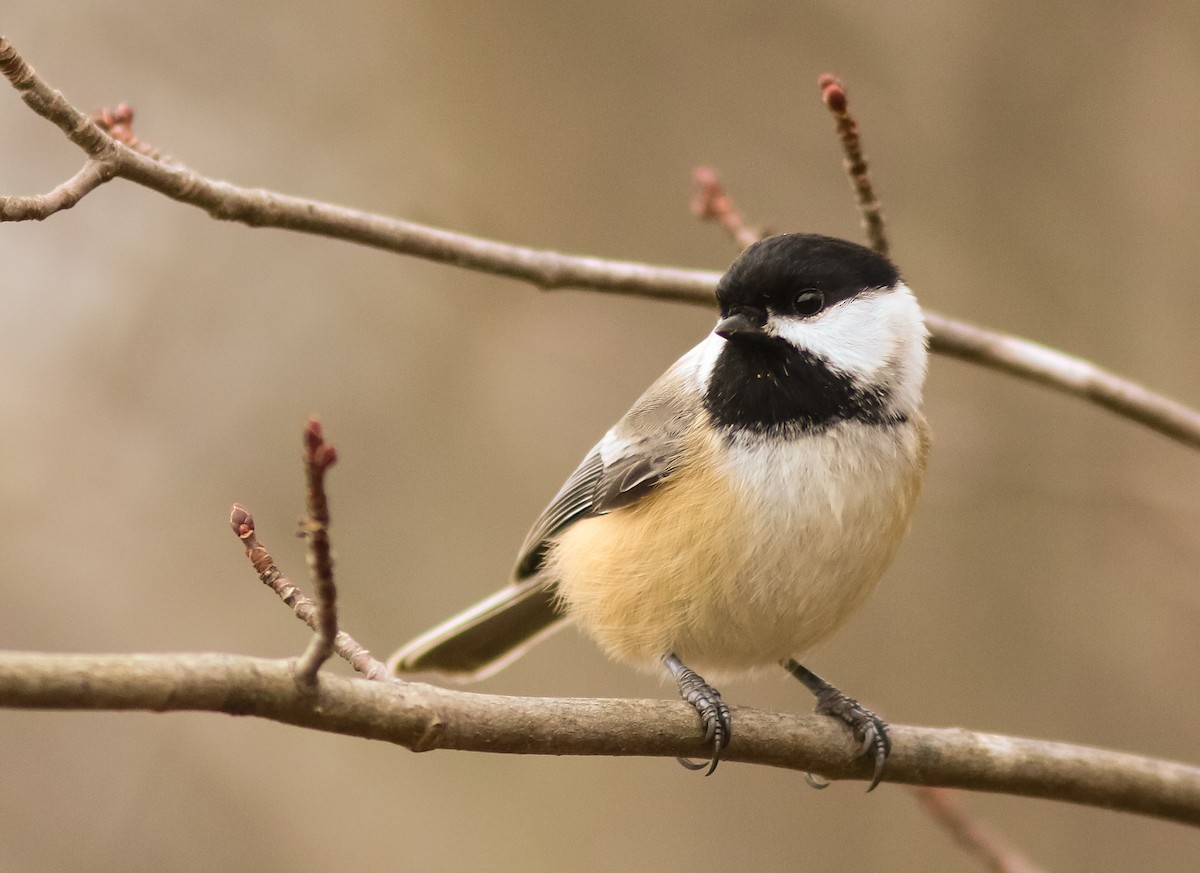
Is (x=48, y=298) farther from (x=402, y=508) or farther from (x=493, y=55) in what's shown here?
(x=493, y=55)

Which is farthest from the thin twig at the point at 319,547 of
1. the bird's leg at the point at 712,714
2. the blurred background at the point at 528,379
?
the blurred background at the point at 528,379

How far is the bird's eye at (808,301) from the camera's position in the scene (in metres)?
2.40

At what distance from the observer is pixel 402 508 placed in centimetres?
466

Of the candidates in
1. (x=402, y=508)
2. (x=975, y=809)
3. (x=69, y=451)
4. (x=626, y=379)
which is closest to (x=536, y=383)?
(x=626, y=379)

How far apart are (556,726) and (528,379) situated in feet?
10.1

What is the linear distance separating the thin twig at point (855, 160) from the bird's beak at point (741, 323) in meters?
0.34

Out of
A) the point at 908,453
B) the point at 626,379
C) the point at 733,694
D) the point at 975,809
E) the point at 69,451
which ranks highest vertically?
the point at 626,379

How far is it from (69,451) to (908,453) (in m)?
3.31

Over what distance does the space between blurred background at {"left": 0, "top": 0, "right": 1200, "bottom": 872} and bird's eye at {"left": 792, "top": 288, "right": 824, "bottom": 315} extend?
160 cm

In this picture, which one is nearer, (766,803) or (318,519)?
(318,519)

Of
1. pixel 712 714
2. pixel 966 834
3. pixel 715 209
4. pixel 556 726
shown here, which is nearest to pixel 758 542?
pixel 712 714

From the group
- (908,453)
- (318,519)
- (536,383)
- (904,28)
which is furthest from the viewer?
(536,383)

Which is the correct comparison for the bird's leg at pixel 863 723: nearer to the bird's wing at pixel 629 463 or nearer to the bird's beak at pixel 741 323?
the bird's wing at pixel 629 463

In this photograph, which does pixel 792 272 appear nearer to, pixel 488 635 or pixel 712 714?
pixel 712 714
